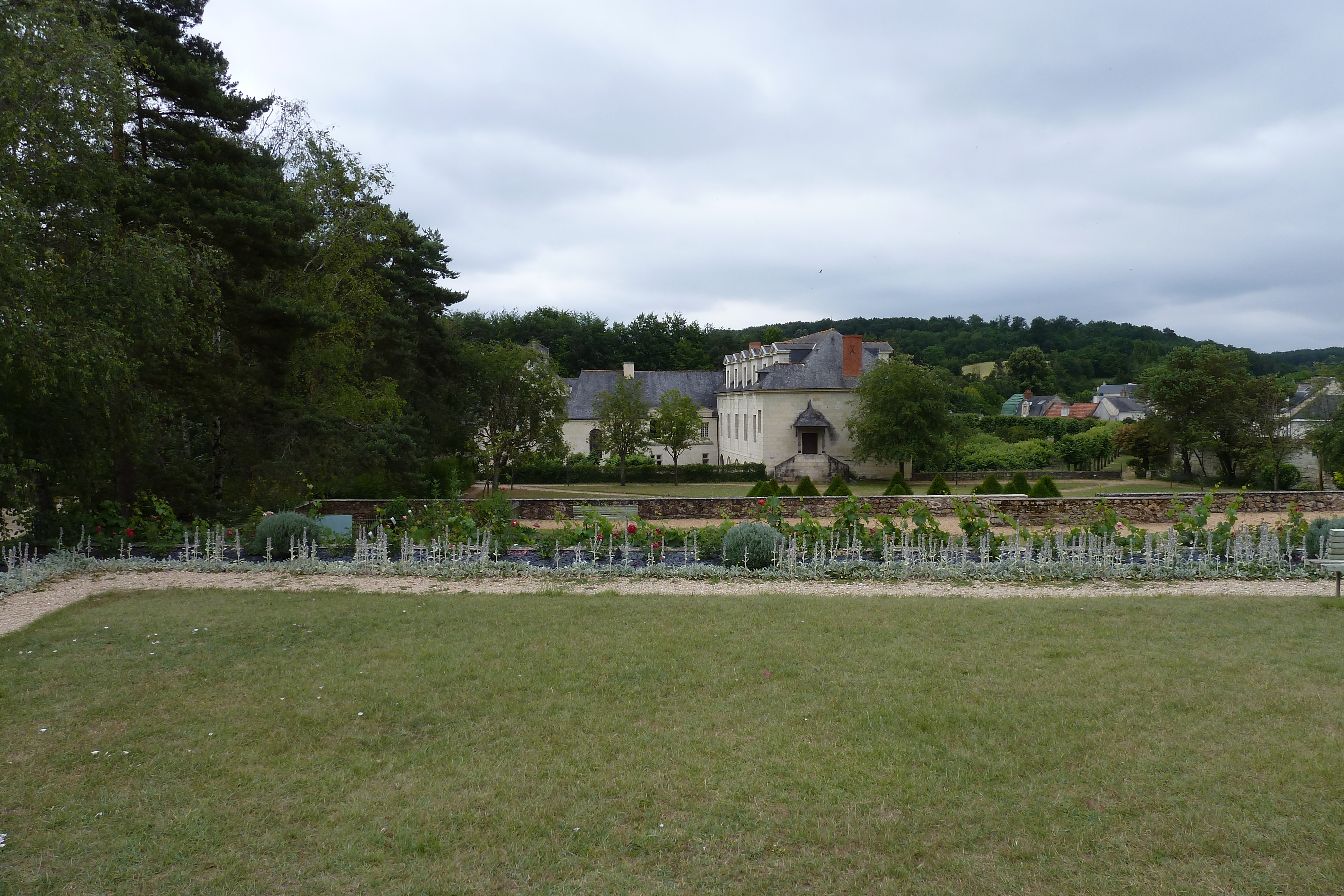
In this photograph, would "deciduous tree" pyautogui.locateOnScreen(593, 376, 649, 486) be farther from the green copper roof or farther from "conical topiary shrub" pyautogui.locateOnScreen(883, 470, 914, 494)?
the green copper roof

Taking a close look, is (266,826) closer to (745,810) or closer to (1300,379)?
(745,810)

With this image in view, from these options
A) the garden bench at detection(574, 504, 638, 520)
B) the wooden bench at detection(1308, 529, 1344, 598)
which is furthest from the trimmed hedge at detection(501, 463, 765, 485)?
the wooden bench at detection(1308, 529, 1344, 598)

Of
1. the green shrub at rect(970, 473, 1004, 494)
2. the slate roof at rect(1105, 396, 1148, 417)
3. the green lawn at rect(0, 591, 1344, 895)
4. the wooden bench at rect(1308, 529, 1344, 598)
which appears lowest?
the green lawn at rect(0, 591, 1344, 895)

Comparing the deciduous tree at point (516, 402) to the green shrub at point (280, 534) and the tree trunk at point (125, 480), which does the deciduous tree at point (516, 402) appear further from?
the green shrub at point (280, 534)

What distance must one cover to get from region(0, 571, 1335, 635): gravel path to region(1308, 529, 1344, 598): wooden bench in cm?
28

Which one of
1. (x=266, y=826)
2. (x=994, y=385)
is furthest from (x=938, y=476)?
(x=994, y=385)

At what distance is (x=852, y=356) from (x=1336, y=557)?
110 ft

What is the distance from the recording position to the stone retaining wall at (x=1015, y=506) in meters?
19.6

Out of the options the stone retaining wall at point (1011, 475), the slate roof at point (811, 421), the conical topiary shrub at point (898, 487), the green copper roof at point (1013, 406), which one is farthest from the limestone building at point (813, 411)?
the green copper roof at point (1013, 406)

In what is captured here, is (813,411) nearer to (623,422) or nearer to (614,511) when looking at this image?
(623,422)

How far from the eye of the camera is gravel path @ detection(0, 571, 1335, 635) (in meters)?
10.5

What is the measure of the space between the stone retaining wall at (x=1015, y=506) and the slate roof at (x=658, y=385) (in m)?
32.0

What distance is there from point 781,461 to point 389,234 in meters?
24.1

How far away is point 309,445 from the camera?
59.9 feet
